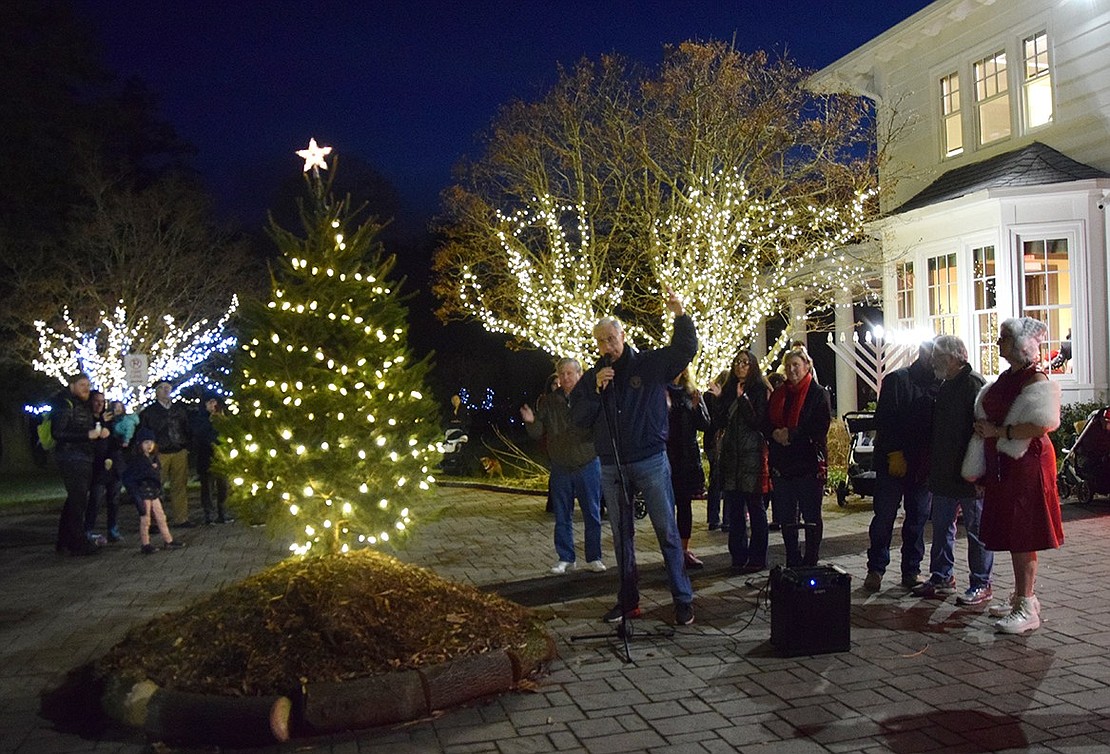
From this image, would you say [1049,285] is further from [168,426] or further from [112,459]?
[112,459]

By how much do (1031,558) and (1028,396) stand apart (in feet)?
3.38

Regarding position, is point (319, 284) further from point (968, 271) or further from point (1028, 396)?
point (968, 271)

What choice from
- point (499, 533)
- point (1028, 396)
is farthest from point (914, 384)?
point (499, 533)

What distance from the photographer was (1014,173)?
1455 centimetres

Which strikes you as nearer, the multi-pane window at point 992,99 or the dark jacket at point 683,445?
the dark jacket at point 683,445

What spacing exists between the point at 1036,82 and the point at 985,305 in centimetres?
338

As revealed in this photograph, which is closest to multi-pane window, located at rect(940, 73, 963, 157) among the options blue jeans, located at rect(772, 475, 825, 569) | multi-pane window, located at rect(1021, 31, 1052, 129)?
multi-pane window, located at rect(1021, 31, 1052, 129)

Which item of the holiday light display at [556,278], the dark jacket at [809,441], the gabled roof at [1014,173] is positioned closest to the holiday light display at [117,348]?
the holiday light display at [556,278]

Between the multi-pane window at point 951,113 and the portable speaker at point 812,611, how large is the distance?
1272 cm

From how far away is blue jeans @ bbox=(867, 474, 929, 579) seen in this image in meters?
7.95

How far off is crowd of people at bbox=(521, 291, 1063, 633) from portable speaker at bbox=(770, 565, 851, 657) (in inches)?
36.9

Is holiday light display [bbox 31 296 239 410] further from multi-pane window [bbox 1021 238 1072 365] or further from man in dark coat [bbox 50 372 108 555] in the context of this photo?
multi-pane window [bbox 1021 238 1072 365]

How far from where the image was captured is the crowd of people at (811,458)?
6641 mm

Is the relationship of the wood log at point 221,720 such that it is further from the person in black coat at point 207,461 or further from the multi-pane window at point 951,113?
the multi-pane window at point 951,113
